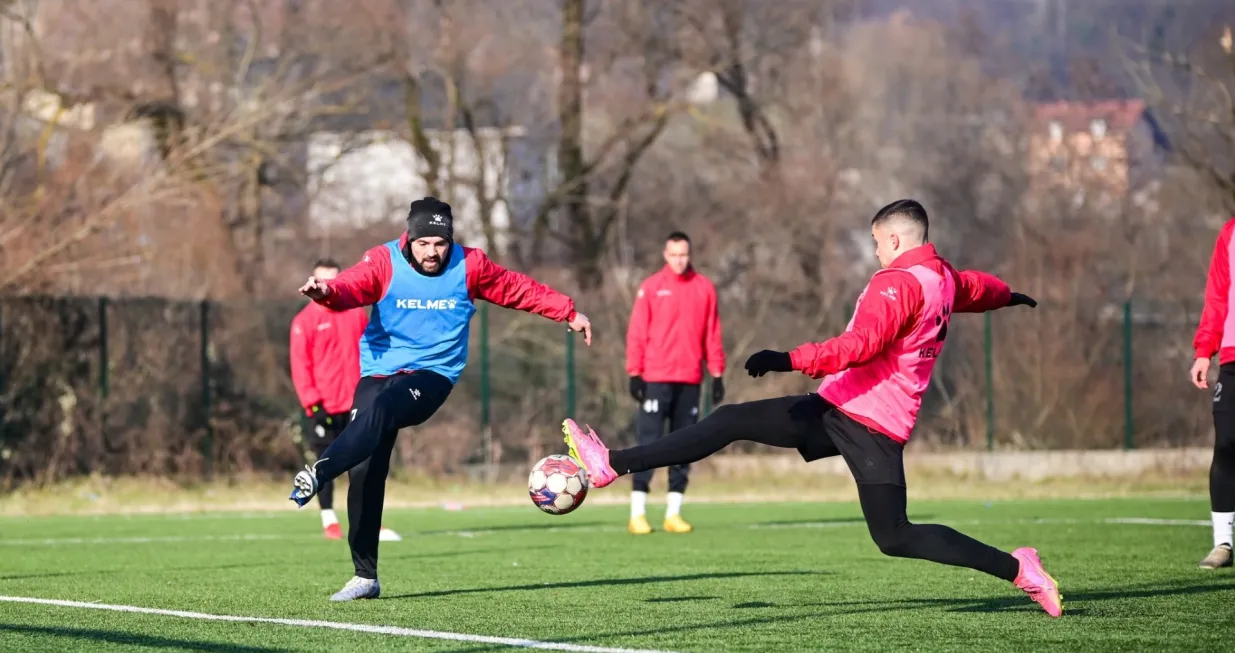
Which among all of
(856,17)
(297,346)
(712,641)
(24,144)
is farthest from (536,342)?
(712,641)

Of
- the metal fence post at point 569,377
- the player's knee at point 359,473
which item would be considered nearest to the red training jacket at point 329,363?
the player's knee at point 359,473

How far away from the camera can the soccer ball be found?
7.65m

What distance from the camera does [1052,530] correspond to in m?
13.7

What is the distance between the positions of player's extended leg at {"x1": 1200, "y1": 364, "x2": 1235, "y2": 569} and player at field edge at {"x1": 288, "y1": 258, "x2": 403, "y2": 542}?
6571mm

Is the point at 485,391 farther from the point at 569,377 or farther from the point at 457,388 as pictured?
the point at 569,377

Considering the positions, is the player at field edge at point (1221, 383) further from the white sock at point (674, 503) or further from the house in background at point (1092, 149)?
the house in background at point (1092, 149)

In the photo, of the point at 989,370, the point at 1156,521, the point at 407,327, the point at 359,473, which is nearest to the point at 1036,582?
the point at 407,327

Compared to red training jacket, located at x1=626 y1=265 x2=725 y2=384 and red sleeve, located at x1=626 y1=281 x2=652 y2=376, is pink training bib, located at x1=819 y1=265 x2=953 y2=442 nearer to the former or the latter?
red training jacket, located at x1=626 y1=265 x2=725 y2=384

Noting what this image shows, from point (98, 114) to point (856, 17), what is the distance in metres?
16.3

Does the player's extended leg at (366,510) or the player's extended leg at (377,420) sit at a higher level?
the player's extended leg at (377,420)

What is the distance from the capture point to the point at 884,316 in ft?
23.2

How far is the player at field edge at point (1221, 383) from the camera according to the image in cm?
980

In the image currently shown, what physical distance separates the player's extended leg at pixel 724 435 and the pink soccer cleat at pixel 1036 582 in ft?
3.50

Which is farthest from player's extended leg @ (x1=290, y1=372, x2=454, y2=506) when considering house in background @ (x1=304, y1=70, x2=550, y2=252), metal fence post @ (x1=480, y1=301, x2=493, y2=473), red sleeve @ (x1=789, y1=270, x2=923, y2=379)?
house in background @ (x1=304, y1=70, x2=550, y2=252)
